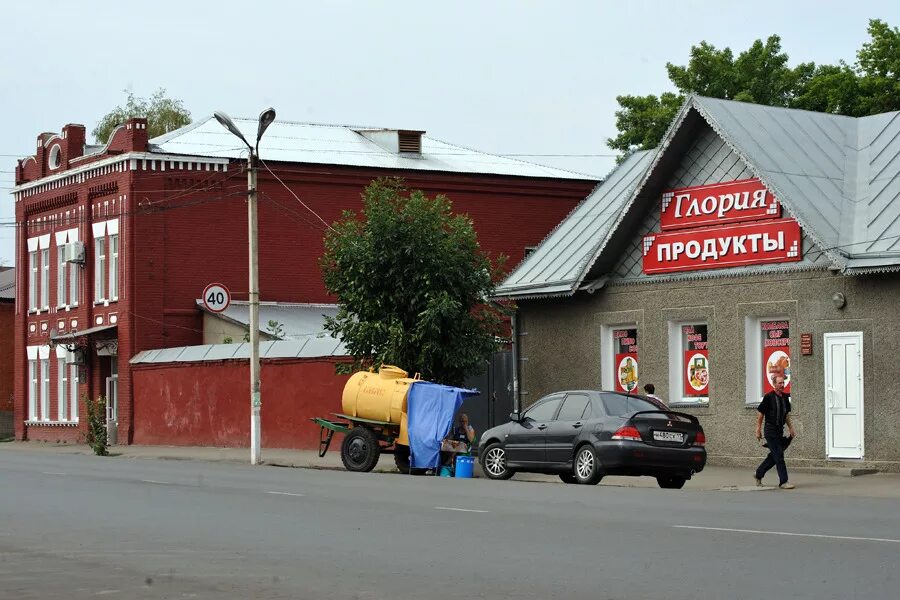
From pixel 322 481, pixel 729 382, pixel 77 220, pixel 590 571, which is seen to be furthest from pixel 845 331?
pixel 77 220

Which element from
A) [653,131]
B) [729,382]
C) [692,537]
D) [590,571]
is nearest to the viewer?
[590,571]

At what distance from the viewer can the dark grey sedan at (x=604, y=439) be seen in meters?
22.6

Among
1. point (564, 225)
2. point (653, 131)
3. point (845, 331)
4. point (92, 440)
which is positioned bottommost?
point (92, 440)

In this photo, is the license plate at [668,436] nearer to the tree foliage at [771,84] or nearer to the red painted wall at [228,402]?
the red painted wall at [228,402]

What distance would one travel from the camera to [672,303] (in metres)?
29.4

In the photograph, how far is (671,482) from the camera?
77.5 ft

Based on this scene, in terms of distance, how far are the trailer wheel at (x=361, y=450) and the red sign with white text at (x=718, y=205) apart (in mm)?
7033

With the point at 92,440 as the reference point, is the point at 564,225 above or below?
above

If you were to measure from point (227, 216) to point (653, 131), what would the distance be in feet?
46.3

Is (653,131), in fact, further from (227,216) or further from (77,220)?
(77,220)

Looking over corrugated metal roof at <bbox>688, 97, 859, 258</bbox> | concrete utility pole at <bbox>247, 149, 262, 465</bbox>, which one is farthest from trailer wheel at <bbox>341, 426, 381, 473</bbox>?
corrugated metal roof at <bbox>688, 97, 859, 258</bbox>

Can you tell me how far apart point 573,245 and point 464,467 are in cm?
835

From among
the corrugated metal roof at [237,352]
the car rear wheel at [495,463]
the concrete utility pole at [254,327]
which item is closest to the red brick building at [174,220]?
the corrugated metal roof at [237,352]

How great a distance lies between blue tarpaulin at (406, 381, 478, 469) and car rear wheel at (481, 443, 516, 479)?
1790mm
